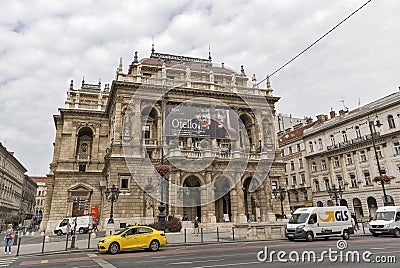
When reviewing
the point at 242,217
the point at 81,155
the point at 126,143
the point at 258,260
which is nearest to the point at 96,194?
the point at 81,155

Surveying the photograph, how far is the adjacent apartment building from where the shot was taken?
123ft

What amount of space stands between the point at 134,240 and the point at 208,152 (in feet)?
57.0

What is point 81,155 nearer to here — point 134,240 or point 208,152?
point 208,152

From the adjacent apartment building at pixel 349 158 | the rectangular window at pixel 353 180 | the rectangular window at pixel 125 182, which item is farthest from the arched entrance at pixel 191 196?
the rectangular window at pixel 353 180

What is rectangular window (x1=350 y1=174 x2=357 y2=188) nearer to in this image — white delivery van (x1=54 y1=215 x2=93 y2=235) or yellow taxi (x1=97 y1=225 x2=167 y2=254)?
yellow taxi (x1=97 y1=225 x2=167 y2=254)

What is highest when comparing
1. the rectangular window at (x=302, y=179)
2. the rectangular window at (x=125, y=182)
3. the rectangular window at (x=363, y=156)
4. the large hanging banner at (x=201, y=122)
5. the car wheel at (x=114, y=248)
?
the large hanging banner at (x=201, y=122)

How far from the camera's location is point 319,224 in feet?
62.3

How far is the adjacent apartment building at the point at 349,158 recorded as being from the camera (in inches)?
1474

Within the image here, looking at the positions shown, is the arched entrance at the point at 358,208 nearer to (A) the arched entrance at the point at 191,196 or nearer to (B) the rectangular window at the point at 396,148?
(B) the rectangular window at the point at 396,148

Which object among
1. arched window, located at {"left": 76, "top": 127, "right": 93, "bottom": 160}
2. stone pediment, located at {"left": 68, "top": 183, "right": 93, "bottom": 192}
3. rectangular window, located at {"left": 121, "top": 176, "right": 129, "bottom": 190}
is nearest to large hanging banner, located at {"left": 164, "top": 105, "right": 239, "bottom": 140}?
rectangular window, located at {"left": 121, "top": 176, "right": 129, "bottom": 190}

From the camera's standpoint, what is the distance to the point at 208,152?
31828 millimetres

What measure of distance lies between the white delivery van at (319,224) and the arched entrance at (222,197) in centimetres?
1181

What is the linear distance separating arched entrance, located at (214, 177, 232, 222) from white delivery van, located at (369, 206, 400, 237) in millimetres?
13691

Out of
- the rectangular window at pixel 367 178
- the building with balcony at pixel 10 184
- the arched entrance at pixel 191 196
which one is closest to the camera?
the arched entrance at pixel 191 196
